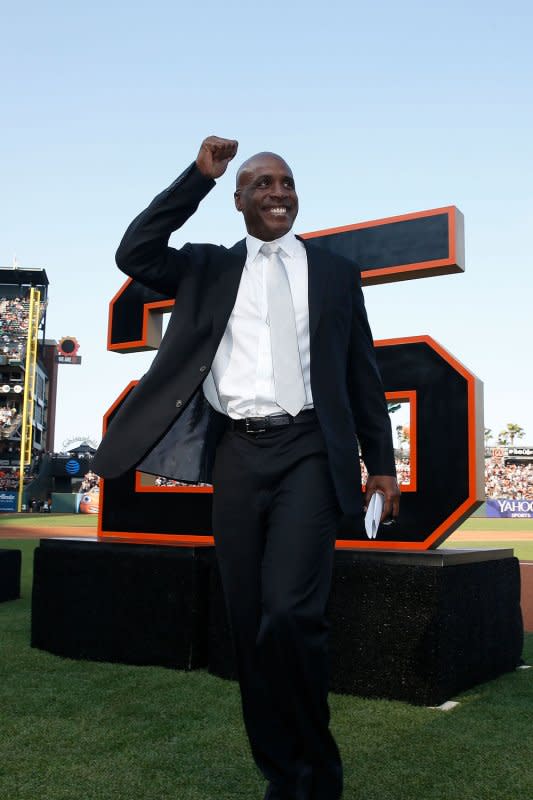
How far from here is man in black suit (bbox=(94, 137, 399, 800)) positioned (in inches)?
87.8

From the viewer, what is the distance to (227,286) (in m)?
2.55

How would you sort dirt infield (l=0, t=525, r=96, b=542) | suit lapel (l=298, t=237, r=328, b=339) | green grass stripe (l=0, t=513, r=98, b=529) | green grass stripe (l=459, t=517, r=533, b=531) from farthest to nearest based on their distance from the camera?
green grass stripe (l=459, t=517, r=533, b=531)
green grass stripe (l=0, t=513, r=98, b=529)
dirt infield (l=0, t=525, r=96, b=542)
suit lapel (l=298, t=237, r=328, b=339)

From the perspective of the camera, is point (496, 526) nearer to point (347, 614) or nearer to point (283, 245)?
point (347, 614)

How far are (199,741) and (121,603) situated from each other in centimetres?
181

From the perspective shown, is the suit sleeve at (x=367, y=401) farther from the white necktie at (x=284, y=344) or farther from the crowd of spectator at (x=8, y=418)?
the crowd of spectator at (x=8, y=418)

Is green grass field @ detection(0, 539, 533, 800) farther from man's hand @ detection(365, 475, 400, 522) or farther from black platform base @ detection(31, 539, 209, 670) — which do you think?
man's hand @ detection(365, 475, 400, 522)

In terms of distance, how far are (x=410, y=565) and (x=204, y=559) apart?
4.50ft

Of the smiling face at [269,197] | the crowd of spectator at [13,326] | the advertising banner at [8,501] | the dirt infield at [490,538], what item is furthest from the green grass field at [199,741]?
the crowd of spectator at [13,326]

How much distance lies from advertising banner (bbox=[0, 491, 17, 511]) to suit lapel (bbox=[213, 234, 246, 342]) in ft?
144

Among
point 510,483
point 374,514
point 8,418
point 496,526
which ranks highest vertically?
point 8,418

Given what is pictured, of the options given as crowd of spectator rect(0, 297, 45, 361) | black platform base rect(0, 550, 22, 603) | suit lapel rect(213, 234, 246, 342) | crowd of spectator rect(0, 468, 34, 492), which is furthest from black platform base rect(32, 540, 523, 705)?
crowd of spectator rect(0, 297, 45, 361)

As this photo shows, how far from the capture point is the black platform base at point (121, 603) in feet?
15.9

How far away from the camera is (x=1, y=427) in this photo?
53.4m

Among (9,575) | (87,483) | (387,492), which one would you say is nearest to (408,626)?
(387,492)
